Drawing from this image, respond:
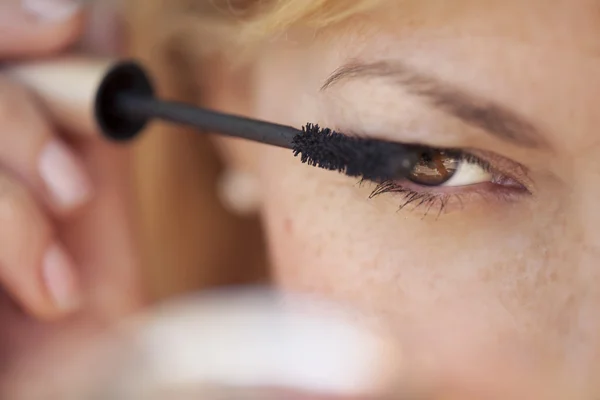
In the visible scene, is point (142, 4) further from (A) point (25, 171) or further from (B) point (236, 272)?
(B) point (236, 272)

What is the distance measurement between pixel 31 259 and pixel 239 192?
0.61 ft

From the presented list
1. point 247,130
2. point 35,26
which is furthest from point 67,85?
point 247,130

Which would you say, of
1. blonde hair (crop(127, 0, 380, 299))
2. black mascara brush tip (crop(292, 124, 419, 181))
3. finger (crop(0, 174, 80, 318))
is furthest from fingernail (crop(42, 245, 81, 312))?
black mascara brush tip (crop(292, 124, 419, 181))

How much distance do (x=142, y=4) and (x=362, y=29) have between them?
0.25 meters

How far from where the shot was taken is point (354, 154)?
0.26m

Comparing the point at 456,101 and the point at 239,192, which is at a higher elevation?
the point at 239,192

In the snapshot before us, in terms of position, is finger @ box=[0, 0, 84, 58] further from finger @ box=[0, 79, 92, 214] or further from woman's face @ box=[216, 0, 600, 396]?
woman's face @ box=[216, 0, 600, 396]

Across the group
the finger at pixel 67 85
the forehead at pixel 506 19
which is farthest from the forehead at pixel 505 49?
the finger at pixel 67 85

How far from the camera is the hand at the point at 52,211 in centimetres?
41

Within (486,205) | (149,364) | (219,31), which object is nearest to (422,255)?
(486,205)

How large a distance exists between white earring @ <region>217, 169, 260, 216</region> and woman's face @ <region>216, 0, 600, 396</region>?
16 cm

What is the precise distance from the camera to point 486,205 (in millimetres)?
312

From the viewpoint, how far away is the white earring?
0.51 meters

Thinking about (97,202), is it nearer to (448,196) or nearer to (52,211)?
(52,211)
